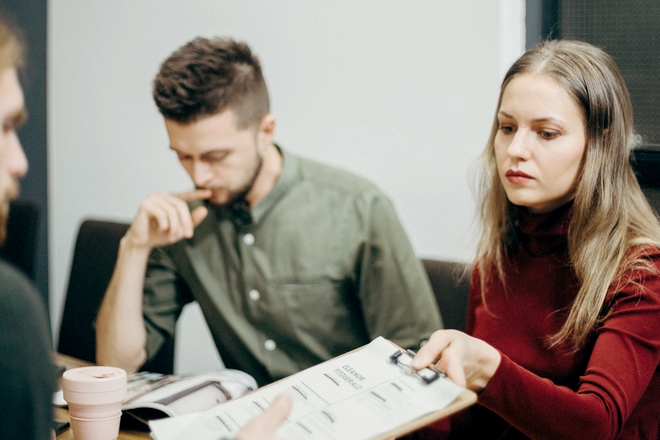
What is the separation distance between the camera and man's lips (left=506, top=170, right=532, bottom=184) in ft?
3.61

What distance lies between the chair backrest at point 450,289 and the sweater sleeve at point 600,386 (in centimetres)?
47

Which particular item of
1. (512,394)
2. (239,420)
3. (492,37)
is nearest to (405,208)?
(492,37)

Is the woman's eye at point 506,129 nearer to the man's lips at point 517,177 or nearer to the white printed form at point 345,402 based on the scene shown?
the man's lips at point 517,177

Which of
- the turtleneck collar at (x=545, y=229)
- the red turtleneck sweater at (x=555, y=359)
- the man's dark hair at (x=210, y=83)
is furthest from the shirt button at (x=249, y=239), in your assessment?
the turtleneck collar at (x=545, y=229)

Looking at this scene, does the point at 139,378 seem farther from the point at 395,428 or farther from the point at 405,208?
the point at 405,208

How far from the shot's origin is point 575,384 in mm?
1092

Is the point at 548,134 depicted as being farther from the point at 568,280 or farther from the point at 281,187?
the point at 281,187

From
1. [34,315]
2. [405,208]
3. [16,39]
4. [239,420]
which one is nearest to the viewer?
[34,315]

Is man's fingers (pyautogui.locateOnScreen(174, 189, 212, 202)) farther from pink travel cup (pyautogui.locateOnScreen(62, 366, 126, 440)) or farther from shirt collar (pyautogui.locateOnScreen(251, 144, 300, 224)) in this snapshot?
pink travel cup (pyautogui.locateOnScreen(62, 366, 126, 440))

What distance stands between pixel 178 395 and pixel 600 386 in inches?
26.4

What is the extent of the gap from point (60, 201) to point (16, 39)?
240cm

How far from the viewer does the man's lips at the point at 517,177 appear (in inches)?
43.4

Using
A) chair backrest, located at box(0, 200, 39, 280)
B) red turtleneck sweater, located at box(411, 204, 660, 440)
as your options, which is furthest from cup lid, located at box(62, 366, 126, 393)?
chair backrest, located at box(0, 200, 39, 280)

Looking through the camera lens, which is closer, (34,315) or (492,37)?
(34,315)
